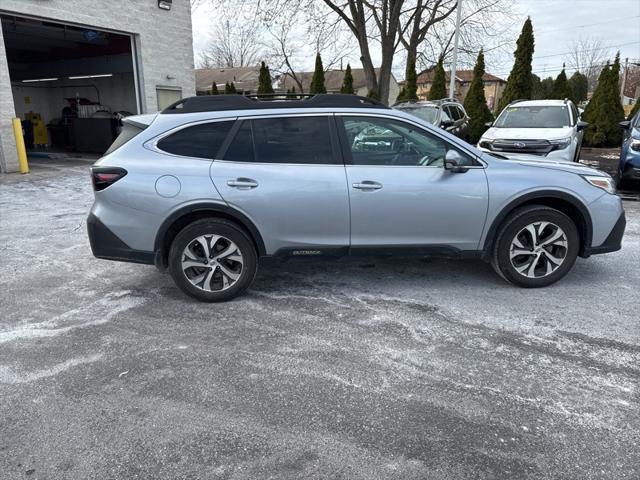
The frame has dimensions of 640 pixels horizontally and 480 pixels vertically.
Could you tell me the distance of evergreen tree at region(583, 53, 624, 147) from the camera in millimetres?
16516

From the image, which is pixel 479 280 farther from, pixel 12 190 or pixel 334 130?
pixel 12 190

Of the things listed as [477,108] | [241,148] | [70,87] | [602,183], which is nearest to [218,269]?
[241,148]

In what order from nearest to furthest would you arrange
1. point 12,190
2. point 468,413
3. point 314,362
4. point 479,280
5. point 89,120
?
point 468,413 → point 314,362 → point 479,280 → point 12,190 → point 89,120

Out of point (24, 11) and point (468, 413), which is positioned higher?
point (24, 11)

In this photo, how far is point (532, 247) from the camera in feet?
14.4

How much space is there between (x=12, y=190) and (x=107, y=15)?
645cm

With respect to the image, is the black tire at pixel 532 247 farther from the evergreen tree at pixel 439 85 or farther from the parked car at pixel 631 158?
the evergreen tree at pixel 439 85

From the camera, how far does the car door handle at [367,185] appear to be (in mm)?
4094

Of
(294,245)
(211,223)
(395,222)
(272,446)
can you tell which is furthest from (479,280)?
(272,446)

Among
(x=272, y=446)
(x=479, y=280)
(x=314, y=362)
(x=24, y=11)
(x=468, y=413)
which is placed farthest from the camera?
(x=24, y=11)

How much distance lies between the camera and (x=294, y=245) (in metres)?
4.23

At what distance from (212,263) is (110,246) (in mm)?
880

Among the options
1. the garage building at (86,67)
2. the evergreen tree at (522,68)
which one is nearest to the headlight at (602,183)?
the garage building at (86,67)

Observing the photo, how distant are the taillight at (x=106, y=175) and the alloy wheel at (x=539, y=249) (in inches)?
137
